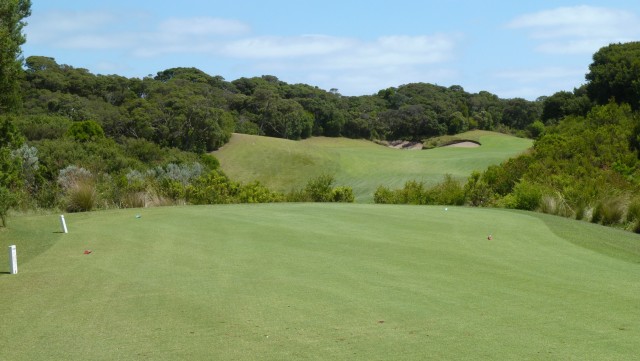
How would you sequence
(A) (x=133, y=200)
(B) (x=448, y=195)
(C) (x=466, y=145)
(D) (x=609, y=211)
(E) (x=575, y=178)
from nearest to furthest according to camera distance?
(D) (x=609, y=211)
(A) (x=133, y=200)
(E) (x=575, y=178)
(B) (x=448, y=195)
(C) (x=466, y=145)

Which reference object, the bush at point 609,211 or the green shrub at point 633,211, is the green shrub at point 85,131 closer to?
the bush at point 609,211

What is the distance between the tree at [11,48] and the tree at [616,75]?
41.3 meters

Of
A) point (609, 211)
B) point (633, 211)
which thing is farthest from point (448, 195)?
point (633, 211)

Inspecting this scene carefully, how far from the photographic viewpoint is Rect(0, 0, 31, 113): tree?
12.5 m

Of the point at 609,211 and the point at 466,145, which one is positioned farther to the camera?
the point at 466,145

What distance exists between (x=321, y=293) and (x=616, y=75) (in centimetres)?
4650

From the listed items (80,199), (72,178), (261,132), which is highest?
(261,132)

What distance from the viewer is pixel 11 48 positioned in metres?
12.7

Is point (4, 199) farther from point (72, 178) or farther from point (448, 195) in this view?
point (448, 195)

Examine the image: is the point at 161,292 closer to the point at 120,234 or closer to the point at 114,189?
the point at 120,234

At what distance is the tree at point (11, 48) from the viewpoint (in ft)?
41.1

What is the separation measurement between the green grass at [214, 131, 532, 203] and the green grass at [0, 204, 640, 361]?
44762 millimetres

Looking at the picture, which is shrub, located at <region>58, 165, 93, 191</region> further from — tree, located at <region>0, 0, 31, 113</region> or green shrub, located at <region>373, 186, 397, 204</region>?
green shrub, located at <region>373, 186, 397, 204</region>

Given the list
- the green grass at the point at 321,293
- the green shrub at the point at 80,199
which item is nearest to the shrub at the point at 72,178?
the green shrub at the point at 80,199
